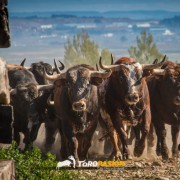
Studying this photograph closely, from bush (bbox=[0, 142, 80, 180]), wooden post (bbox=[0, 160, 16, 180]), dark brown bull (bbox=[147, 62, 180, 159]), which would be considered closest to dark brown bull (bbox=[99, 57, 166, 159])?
dark brown bull (bbox=[147, 62, 180, 159])

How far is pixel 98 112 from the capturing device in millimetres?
14242

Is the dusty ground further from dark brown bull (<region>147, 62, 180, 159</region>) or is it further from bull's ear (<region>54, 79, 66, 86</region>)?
bull's ear (<region>54, 79, 66, 86</region>)

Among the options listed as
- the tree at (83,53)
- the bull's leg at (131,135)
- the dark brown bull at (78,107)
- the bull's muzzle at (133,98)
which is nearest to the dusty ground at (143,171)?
the dark brown bull at (78,107)

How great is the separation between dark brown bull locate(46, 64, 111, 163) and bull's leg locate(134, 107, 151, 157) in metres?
0.94

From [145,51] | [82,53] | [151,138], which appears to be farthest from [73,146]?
[82,53]

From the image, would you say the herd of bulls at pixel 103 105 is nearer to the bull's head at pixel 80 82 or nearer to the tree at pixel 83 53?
the bull's head at pixel 80 82

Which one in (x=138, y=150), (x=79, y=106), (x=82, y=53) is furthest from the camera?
(x=82, y=53)

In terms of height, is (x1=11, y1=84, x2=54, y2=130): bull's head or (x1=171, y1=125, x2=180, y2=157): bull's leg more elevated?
(x1=11, y1=84, x2=54, y2=130): bull's head

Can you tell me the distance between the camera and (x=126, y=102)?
1460 cm

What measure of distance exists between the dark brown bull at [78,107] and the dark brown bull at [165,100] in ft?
4.69

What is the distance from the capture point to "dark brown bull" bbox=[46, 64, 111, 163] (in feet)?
45.2

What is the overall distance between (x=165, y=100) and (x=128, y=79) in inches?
39.8

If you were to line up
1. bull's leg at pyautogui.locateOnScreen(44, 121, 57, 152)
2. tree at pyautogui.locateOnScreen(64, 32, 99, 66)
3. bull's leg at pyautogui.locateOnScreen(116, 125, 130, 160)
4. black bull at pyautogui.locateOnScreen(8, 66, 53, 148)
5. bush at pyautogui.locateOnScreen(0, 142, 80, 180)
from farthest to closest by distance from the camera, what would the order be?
tree at pyautogui.locateOnScreen(64, 32, 99, 66) < bull's leg at pyautogui.locateOnScreen(44, 121, 57, 152) < black bull at pyautogui.locateOnScreen(8, 66, 53, 148) < bull's leg at pyautogui.locateOnScreen(116, 125, 130, 160) < bush at pyautogui.locateOnScreen(0, 142, 80, 180)

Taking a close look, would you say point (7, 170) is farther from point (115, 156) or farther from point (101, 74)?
point (101, 74)
